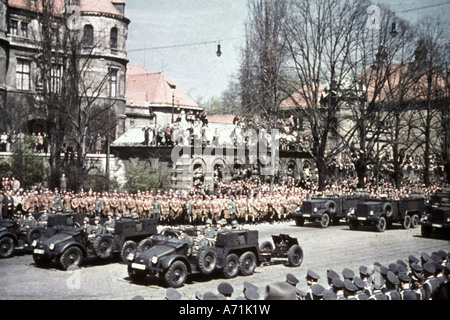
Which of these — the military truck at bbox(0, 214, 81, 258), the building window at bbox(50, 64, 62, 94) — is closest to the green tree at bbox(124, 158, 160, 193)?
the building window at bbox(50, 64, 62, 94)

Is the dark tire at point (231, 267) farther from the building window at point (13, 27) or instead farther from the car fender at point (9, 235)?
the building window at point (13, 27)

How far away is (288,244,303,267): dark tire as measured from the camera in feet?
51.2

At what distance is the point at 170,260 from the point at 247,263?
9.06 ft

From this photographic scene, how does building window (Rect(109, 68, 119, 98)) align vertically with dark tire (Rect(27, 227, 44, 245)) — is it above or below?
above

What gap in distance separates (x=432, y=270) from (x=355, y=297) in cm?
252

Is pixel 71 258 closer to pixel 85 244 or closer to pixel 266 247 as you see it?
pixel 85 244

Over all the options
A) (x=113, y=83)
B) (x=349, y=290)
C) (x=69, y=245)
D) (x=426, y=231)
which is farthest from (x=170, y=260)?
(x=113, y=83)

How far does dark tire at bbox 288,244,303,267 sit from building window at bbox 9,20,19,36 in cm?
3449

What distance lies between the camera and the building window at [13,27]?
41.2 metres

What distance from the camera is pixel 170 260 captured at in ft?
42.2

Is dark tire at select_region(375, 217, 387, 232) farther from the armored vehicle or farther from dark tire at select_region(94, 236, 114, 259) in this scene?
dark tire at select_region(94, 236, 114, 259)

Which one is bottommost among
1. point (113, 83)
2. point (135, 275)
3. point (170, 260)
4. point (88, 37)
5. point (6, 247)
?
point (135, 275)
